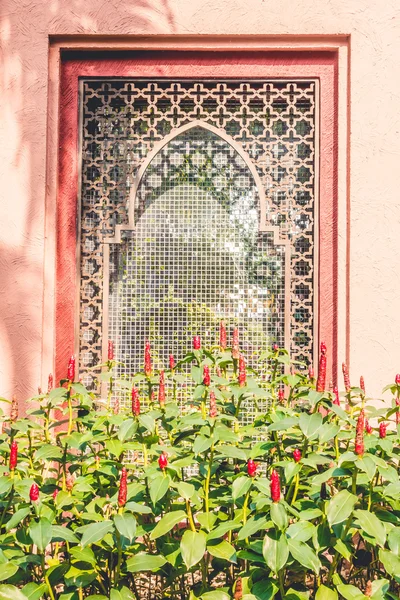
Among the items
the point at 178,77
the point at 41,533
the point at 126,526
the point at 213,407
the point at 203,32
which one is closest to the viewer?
the point at 126,526

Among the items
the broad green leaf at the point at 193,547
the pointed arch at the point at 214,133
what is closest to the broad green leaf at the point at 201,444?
the broad green leaf at the point at 193,547

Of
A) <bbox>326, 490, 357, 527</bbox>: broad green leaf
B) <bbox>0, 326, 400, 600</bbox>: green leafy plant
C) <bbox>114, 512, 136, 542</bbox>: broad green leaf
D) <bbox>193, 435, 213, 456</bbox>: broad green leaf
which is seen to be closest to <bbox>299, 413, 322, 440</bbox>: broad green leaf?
<bbox>0, 326, 400, 600</bbox>: green leafy plant

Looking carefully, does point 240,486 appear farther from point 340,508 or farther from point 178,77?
point 178,77

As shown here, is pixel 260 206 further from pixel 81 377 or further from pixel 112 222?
pixel 81 377

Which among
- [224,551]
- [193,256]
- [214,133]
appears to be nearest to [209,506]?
[224,551]

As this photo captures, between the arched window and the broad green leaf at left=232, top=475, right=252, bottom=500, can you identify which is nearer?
the broad green leaf at left=232, top=475, right=252, bottom=500

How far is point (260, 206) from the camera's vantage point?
3.44 metres

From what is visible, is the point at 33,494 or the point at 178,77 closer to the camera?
the point at 33,494

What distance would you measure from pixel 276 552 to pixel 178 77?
8.49 ft

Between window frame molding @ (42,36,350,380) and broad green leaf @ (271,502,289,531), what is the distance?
1.62 metres

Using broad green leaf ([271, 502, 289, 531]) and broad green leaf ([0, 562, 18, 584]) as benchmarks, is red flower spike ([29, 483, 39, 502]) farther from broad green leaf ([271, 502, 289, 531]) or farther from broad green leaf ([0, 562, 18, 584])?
broad green leaf ([271, 502, 289, 531])

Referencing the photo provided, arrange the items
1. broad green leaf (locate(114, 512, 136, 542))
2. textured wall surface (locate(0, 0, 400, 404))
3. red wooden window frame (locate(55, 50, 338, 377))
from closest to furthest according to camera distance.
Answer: broad green leaf (locate(114, 512, 136, 542))
textured wall surface (locate(0, 0, 400, 404))
red wooden window frame (locate(55, 50, 338, 377))

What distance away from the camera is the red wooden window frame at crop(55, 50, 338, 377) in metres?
3.40

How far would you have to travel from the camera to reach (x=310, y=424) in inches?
76.7
